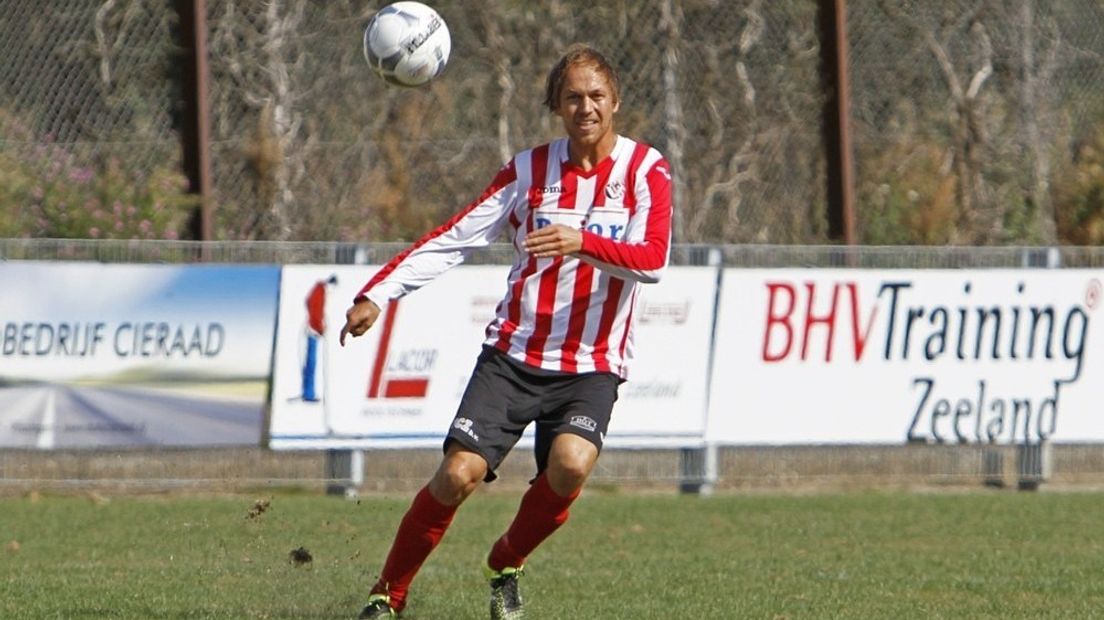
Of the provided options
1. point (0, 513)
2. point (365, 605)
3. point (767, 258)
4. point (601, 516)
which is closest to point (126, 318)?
point (0, 513)

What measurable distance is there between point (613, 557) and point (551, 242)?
12.4 ft

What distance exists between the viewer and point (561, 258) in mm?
→ 6941

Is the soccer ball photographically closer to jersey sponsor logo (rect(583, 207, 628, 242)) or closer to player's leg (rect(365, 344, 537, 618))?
jersey sponsor logo (rect(583, 207, 628, 242))

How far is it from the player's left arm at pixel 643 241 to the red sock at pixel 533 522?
839 mm


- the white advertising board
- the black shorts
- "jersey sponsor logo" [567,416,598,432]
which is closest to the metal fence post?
the white advertising board

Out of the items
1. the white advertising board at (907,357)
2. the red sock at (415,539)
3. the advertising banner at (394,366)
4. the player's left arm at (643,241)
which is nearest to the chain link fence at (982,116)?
the white advertising board at (907,357)

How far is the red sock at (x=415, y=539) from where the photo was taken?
696 centimetres

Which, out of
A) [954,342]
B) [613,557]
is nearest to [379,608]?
[613,557]

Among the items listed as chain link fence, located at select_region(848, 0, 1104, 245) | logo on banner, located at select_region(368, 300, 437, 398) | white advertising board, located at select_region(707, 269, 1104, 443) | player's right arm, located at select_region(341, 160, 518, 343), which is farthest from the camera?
chain link fence, located at select_region(848, 0, 1104, 245)

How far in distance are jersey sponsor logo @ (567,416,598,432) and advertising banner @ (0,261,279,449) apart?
606 centimetres

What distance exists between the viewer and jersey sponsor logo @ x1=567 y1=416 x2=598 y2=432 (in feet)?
22.7

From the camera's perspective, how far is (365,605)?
24.2ft

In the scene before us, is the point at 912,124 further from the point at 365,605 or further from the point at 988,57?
the point at 365,605

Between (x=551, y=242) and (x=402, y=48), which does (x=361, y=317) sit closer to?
(x=551, y=242)
